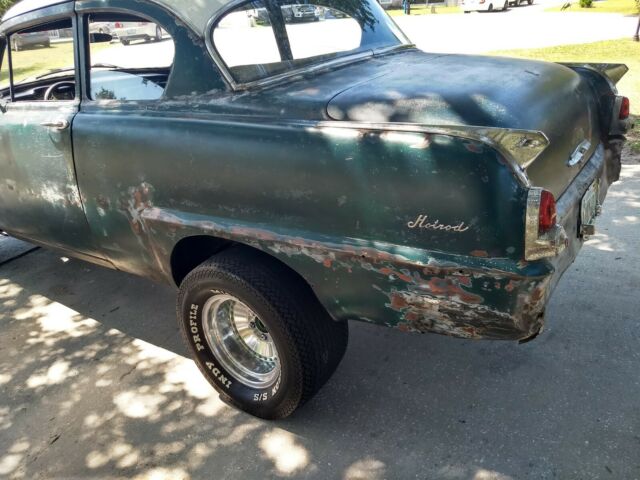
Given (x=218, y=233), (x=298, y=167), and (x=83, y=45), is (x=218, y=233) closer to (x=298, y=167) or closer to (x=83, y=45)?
(x=298, y=167)

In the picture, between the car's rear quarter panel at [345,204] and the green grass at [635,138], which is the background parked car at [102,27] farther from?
the green grass at [635,138]

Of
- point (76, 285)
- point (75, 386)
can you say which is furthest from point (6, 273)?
point (75, 386)

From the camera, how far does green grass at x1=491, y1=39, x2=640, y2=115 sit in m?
9.83

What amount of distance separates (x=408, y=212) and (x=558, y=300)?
192cm

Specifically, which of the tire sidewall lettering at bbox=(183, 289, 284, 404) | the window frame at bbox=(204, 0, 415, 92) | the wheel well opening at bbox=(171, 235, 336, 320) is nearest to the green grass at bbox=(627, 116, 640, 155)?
the window frame at bbox=(204, 0, 415, 92)

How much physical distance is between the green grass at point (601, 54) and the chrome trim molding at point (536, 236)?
27.5 ft

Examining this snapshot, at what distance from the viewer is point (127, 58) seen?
3.23 metres

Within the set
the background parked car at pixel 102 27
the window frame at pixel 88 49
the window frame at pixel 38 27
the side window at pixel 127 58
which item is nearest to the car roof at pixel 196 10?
the side window at pixel 127 58

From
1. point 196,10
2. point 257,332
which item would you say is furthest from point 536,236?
point 196,10

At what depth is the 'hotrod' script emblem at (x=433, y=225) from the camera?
1.96 meters

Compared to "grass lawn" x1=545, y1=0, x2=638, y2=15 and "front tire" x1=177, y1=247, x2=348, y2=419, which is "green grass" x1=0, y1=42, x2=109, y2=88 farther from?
"grass lawn" x1=545, y1=0, x2=638, y2=15

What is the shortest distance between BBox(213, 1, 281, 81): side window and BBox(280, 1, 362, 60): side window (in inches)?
4.9

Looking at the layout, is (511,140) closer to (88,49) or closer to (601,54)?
(88,49)

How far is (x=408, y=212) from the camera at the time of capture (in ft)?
6.66
